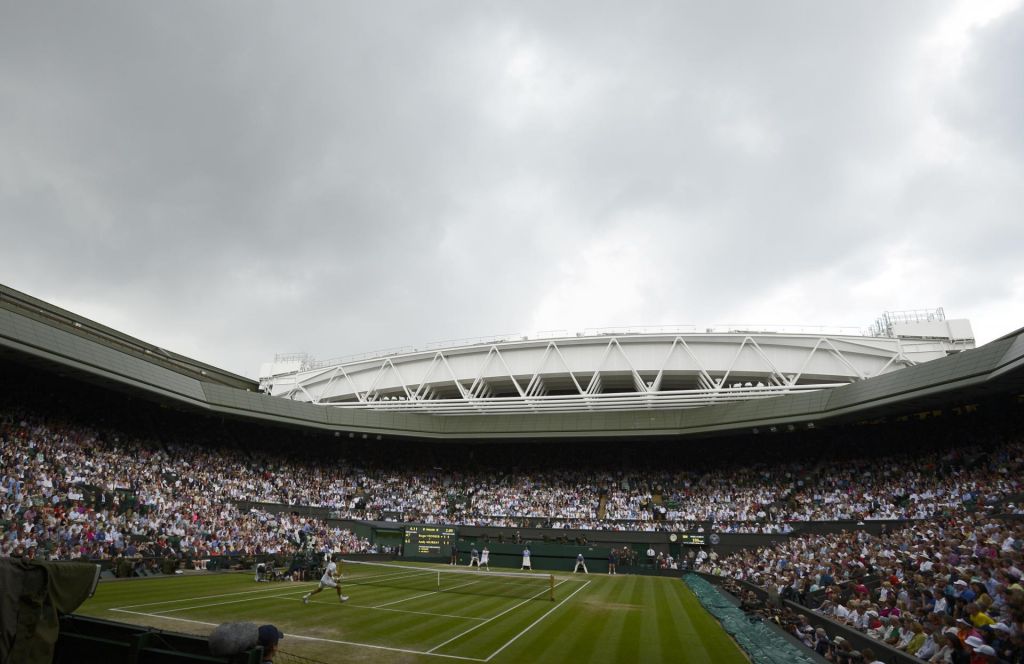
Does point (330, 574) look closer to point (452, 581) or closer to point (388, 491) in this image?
point (452, 581)

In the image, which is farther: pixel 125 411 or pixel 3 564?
pixel 125 411

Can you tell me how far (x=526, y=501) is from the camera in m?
49.4

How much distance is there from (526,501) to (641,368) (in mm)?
15336

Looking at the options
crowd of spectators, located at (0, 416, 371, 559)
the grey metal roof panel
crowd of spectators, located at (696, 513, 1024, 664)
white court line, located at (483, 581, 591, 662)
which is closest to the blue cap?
white court line, located at (483, 581, 591, 662)

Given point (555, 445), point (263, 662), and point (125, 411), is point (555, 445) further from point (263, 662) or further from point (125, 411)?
point (263, 662)

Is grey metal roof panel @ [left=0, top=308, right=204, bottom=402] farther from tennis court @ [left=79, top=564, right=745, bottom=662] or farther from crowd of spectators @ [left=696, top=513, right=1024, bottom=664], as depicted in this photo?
crowd of spectators @ [left=696, top=513, right=1024, bottom=664]

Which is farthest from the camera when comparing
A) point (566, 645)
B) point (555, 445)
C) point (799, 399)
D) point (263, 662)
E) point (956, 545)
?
point (555, 445)

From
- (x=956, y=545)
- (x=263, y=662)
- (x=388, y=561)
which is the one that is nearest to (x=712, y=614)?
(x=956, y=545)

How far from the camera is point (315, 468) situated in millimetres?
53219

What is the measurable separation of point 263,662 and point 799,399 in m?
40.6

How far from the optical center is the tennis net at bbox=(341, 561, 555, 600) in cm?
2508

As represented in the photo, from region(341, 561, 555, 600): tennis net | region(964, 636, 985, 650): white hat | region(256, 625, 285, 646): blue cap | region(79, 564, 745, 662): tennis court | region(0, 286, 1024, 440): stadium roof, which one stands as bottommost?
region(341, 561, 555, 600): tennis net

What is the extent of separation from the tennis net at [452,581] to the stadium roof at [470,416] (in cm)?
1582

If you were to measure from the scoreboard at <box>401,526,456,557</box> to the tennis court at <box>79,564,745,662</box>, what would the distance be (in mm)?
17059
